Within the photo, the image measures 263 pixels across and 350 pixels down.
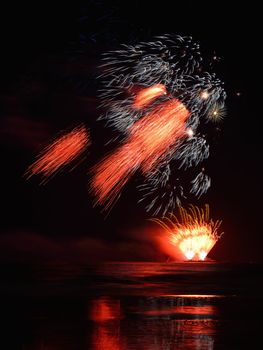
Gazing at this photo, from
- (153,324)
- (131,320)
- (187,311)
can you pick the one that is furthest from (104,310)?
(153,324)

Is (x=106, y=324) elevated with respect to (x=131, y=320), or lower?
lower

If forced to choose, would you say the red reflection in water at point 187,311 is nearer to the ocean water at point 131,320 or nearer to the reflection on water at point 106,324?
the ocean water at point 131,320

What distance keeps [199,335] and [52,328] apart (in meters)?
3.17

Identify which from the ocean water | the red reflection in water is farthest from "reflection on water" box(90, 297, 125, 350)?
the red reflection in water

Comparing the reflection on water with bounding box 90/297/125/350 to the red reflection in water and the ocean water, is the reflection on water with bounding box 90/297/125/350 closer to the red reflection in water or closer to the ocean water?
the ocean water

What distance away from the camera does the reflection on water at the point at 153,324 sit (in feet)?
41.2

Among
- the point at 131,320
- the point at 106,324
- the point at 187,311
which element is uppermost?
the point at 187,311

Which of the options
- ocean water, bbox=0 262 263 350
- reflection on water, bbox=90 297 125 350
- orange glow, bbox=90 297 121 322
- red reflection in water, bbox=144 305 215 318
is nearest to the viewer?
reflection on water, bbox=90 297 125 350

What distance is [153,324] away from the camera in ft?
51.8

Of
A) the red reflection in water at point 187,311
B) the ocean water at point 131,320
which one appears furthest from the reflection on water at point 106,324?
the red reflection in water at point 187,311

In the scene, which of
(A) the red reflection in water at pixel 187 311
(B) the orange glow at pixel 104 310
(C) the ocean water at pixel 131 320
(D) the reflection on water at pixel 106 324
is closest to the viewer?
(D) the reflection on water at pixel 106 324

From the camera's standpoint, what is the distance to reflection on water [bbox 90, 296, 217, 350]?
12562 mm

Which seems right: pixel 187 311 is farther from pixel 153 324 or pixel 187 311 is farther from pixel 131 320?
pixel 153 324

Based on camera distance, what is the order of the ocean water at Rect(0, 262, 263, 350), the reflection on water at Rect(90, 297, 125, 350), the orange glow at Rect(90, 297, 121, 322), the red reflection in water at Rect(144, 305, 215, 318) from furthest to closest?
the red reflection in water at Rect(144, 305, 215, 318) → the orange glow at Rect(90, 297, 121, 322) → the ocean water at Rect(0, 262, 263, 350) → the reflection on water at Rect(90, 297, 125, 350)
